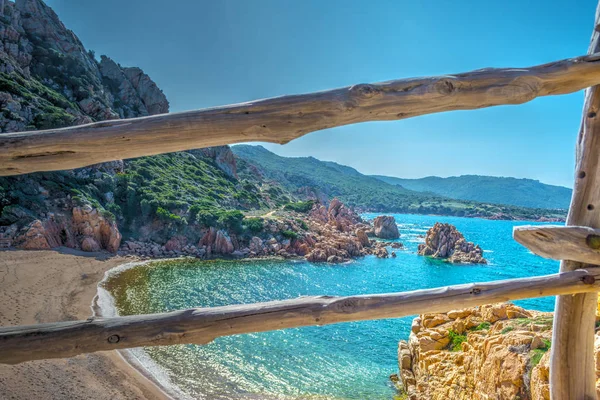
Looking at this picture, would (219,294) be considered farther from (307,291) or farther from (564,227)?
(564,227)

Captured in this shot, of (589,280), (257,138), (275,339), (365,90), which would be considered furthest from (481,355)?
(275,339)

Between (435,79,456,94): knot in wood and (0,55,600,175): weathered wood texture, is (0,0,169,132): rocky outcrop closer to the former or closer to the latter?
(0,55,600,175): weathered wood texture

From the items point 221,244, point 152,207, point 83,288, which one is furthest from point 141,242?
point 83,288

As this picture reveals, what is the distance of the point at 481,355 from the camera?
568 cm

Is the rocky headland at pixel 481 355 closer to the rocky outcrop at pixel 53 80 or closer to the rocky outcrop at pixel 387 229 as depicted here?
the rocky outcrop at pixel 53 80

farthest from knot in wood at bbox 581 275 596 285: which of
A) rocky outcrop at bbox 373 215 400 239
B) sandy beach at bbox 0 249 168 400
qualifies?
rocky outcrop at bbox 373 215 400 239

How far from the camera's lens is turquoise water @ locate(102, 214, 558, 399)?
365 inches

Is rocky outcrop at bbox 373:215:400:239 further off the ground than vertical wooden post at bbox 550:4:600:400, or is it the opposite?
vertical wooden post at bbox 550:4:600:400

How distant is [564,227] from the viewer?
2.04 metres

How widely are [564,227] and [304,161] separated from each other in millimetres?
168467

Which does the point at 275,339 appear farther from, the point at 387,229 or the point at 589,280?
the point at 387,229

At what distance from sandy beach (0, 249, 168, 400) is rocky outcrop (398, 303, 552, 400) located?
6537 mm

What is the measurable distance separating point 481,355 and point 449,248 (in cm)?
3247

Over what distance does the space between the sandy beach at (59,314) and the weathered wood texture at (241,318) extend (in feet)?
25.4
